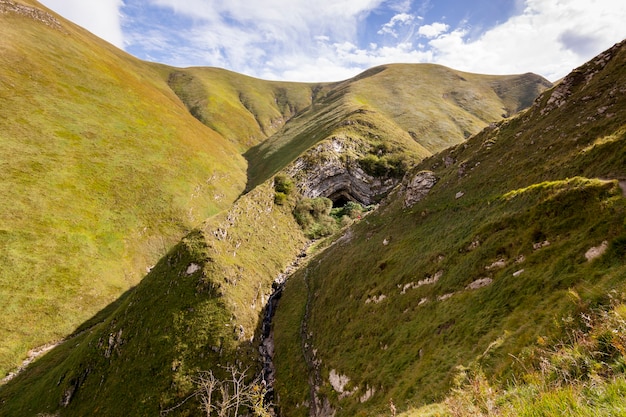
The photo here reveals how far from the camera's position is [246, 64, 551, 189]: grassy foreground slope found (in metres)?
101

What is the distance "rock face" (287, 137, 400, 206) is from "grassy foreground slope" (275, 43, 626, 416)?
3896cm

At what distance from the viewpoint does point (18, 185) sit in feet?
181

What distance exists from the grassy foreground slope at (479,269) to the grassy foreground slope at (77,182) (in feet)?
120

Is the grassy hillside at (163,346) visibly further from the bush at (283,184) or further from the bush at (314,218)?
the bush at (283,184)

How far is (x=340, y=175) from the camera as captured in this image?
8588 cm

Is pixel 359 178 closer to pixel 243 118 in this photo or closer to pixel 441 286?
pixel 441 286

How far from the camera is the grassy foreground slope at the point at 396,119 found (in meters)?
101

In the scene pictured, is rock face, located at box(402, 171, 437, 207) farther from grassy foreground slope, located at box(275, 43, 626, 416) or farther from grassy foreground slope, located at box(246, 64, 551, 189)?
grassy foreground slope, located at box(246, 64, 551, 189)

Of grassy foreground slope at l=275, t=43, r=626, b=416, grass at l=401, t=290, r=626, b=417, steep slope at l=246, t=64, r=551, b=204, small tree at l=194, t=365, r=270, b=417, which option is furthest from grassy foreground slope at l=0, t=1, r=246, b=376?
grass at l=401, t=290, r=626, b=417

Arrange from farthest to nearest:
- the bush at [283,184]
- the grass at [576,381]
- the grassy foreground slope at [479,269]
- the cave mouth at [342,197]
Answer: the cave mouth at [342,197], the bush at [283,184], the grassy foreground slope at [479,269], the grass at [576,381]

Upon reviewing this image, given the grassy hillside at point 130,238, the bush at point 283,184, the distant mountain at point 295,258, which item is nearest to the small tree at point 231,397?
the distant mountain at point 295,258

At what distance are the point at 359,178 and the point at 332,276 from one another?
5062 cm

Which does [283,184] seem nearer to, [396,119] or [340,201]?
[340,201]

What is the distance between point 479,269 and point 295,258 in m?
40.4
